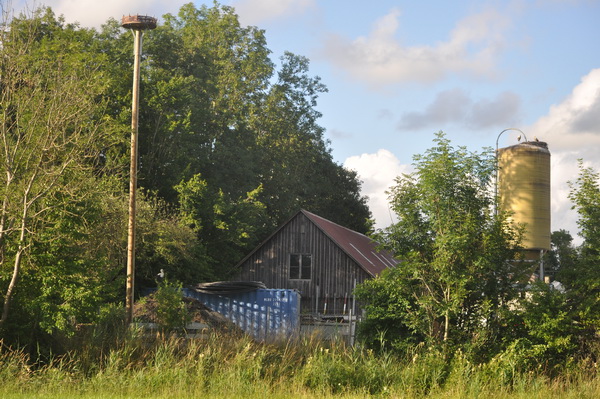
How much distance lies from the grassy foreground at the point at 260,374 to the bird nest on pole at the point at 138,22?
10662 mm

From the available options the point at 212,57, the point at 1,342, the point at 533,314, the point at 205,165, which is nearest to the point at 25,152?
the point at 1,342

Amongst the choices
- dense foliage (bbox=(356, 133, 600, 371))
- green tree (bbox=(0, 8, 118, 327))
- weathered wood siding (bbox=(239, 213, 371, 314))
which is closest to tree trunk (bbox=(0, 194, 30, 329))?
green tree (bbox=(0, 8, 118, 327))

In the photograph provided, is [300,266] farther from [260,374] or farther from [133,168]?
[260,374]

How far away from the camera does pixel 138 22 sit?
77.2ft

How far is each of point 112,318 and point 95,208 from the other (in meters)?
4.96

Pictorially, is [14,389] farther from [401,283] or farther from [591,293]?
[591,293]

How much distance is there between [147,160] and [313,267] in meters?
10.4

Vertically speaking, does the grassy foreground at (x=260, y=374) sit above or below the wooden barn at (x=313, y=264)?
below

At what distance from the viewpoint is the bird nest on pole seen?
23516mm

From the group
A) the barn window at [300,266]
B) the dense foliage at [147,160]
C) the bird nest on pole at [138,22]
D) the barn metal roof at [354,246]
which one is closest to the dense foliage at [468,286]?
the dense foliage at [147,160]

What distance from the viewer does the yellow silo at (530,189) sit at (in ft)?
101

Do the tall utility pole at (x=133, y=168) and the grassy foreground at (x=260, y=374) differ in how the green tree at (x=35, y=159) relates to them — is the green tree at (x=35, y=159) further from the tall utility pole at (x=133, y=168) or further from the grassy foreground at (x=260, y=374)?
the tall utility pole at (x=133, y=168)

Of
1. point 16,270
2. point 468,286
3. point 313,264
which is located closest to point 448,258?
point 468,286

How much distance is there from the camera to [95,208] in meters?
17.4
